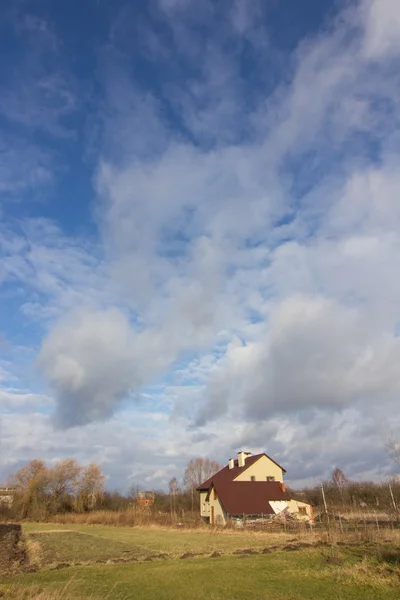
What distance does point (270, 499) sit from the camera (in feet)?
159

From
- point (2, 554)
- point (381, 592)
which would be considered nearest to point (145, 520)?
point (2, 554)

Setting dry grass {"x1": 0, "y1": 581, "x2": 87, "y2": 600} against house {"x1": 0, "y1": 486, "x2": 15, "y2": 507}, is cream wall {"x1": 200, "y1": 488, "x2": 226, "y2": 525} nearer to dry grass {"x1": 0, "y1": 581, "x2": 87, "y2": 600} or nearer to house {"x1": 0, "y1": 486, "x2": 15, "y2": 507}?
house {"x1": 0, "y1": 486, "x2": 15, "y2": 507}

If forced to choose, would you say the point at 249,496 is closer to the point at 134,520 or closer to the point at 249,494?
the point at 249,494

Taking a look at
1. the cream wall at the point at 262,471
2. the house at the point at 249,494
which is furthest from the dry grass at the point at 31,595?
the cream wall at the point at 262,471

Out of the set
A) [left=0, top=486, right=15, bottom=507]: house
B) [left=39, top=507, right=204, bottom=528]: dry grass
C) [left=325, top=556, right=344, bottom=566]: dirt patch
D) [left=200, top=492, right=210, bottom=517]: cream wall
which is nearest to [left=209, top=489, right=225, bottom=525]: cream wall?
[left=39, top=507, right=204, bottom=528]: dry grass

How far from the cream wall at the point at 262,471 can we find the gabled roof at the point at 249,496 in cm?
233

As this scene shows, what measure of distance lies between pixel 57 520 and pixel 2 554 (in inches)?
1548

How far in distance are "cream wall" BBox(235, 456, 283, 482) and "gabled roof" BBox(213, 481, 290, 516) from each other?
233 centimetres

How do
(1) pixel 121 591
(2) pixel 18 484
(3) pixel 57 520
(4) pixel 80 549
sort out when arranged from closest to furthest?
(1) pixel 121 591 → (4) pixel 80 549 → (3) pixel 57 520 → (2) pixel 18 484

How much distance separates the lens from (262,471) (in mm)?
56219

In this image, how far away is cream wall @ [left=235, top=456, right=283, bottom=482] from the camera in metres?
55.2

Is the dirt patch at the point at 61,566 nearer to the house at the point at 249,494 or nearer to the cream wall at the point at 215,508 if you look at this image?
the house at the point at 249,494

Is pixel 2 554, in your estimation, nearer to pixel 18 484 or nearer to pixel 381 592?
pixel 381 592

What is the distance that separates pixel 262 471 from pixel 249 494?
7244mm
